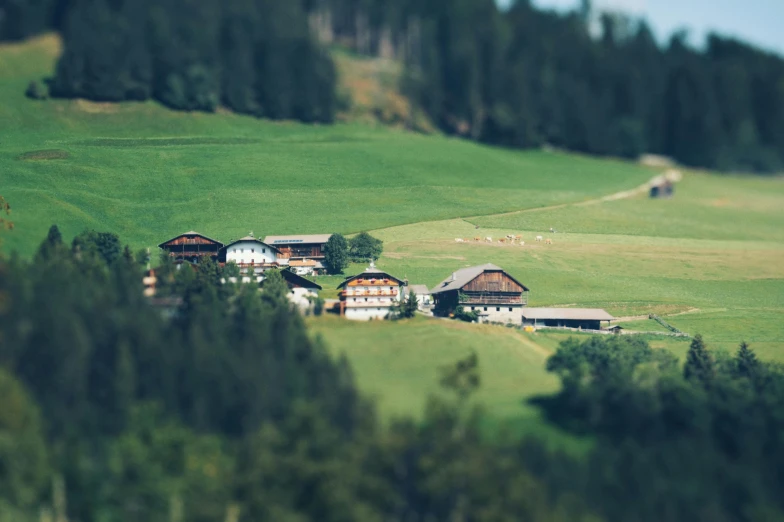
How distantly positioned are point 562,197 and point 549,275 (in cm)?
3503

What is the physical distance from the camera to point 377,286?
366ft

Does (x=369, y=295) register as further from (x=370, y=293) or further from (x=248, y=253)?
(x=248, y=253)

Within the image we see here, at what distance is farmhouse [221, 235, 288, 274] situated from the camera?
393 ft

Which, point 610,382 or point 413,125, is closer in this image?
point 610,382

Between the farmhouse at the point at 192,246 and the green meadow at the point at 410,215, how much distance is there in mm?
5470

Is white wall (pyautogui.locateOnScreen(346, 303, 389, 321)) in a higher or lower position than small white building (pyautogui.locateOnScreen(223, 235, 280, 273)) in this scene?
lower

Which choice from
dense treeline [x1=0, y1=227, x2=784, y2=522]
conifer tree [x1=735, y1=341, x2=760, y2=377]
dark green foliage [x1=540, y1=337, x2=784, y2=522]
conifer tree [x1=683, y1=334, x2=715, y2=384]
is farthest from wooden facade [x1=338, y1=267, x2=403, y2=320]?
conifer tree [x1=735, y1=341, x2=760, y2=377]

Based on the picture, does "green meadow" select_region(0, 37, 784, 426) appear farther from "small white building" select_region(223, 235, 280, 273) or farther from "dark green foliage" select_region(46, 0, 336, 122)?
"small white building" select_region(223, 235, 280, 273)

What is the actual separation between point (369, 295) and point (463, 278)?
11258mm

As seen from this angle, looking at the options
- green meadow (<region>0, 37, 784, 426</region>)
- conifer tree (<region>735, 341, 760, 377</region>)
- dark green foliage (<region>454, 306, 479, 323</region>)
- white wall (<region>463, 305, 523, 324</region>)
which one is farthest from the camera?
white wall (<region>463, 305, 523, 324</region>)

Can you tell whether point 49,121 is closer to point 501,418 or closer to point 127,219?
point 127,219

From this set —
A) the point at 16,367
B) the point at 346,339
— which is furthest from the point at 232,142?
the point at 16,367

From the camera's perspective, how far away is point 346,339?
4045 inches

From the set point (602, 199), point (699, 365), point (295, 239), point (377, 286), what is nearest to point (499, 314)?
point (377, 286)
